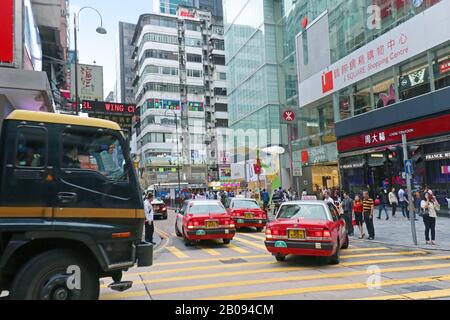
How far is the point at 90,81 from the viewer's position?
2295 cm

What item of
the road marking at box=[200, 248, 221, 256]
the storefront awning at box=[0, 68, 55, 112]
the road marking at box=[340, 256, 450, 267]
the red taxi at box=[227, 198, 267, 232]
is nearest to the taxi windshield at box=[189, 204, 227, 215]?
the road marking at box=[200, 248, 221, 256]

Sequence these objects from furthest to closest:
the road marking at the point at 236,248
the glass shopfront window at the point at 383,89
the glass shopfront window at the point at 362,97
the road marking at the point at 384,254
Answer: the glass shopfront window at the point at 362,97, the glass shopfront window at the point at 383,89, the road marking at the point at 236,248, the road marking at the point at 384,254

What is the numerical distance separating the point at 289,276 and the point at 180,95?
68.7 metres

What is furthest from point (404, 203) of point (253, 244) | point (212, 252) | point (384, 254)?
point (212, 252)

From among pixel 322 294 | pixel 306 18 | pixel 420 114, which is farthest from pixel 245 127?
pixel 322 294

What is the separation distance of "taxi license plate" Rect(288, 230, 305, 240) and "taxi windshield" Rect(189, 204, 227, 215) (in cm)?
454

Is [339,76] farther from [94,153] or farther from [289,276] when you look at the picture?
[94,153]

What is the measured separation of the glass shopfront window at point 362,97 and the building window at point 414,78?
3183mm

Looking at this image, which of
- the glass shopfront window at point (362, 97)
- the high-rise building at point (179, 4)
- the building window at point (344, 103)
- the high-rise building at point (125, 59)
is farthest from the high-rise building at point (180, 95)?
the glass shopfront window at point (362, 97)

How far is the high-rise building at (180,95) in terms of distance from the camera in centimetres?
7169

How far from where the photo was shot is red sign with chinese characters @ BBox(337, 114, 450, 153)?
20.2 meters

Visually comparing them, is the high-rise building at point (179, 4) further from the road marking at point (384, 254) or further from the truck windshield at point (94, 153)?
the truck windshield at point (94, 153)
